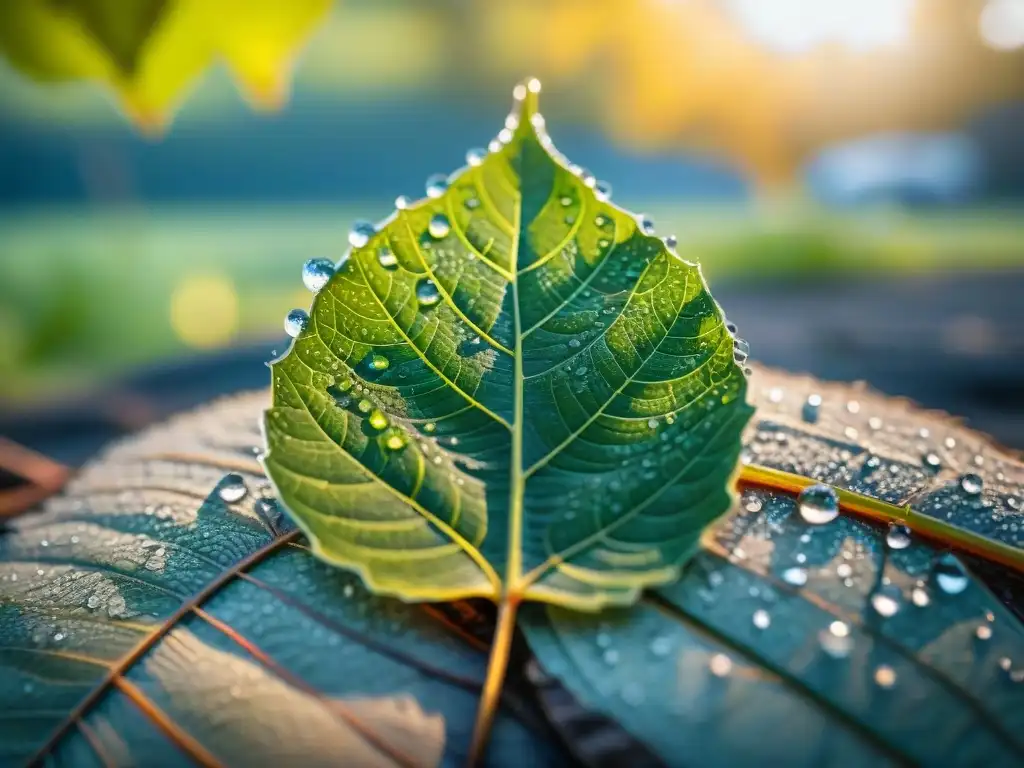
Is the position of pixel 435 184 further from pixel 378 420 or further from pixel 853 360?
pixel 853 360

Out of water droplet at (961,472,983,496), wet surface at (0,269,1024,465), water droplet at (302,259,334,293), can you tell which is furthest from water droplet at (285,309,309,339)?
wet surface at (0,269,1024,465)

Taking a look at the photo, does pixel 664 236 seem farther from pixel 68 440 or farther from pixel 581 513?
pixel 68 440

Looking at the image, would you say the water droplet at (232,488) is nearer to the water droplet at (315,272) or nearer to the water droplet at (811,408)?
the water droplet at (315,272)

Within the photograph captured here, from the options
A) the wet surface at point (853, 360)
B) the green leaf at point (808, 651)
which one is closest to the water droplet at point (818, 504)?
the green leaf at point (808, 651)

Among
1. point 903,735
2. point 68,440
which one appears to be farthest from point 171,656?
→ point 68,440

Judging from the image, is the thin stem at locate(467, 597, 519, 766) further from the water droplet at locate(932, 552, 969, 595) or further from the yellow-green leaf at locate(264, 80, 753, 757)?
the water droplet at locate(932, 552, 969, 595)
